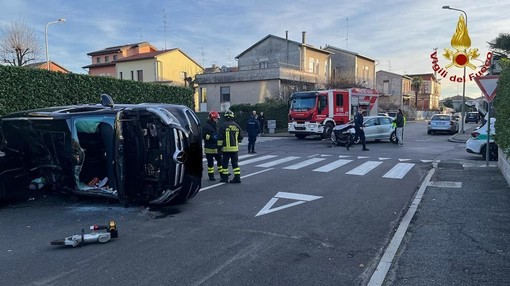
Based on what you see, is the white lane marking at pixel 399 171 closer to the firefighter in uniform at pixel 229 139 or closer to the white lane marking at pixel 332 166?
the white lane marking at pixel 332 166

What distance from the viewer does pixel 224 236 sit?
17.6 feet

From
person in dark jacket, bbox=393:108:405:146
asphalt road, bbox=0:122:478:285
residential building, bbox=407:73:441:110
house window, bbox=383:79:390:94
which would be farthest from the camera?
residential building, bbox=407:73:441:110

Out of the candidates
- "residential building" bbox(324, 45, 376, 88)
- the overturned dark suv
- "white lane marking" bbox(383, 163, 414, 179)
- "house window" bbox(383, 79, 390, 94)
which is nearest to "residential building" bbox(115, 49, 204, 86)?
"residential building" bbox(324, 45, 376, 88)

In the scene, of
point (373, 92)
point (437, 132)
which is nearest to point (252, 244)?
point (373, 92)

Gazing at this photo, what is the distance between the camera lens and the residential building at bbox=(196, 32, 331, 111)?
115 feet

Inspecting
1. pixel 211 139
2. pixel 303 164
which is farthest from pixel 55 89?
pixel 303 164

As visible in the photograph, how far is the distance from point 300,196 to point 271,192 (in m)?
0.69

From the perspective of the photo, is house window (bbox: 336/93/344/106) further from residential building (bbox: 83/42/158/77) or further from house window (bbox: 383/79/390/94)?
house window (bbox: 383/79/390/94)

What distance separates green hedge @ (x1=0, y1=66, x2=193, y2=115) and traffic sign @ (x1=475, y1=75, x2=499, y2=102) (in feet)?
47.1

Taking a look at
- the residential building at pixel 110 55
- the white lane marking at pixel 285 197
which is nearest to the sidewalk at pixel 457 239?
the white lane marking at pixel 285 197

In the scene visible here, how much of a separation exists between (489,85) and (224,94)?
28.6m

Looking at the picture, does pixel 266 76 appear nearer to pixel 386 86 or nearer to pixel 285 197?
pixel 285 197

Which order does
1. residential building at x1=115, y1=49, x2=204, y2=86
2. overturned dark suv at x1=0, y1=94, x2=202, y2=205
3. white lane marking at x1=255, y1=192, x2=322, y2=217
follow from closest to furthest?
overturned dark suv at x1=0, y1=94, x2=202, y2=205
white lane marking at x1=255, y1=192, x2=322, y2=217
residential building at x1=115, y1=49, x2=204, y2=86

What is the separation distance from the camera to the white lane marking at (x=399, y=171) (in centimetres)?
1026
